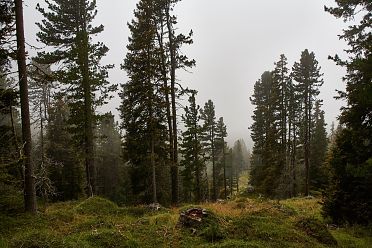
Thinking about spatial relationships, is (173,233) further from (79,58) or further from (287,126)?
(287,126)

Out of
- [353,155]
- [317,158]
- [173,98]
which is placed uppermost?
[173,98]

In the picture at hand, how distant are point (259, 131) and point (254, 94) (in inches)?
205

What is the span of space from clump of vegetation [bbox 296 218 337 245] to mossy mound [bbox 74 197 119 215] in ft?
27.8

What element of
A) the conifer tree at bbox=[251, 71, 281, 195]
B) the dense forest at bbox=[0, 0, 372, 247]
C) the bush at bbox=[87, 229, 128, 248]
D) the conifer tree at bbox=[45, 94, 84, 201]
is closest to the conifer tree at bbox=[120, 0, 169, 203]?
the dense forest at bbox=[0, 0, 372, 247]

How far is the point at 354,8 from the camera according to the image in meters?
14.2

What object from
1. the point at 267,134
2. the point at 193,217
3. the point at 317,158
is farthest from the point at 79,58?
the point at 317,158

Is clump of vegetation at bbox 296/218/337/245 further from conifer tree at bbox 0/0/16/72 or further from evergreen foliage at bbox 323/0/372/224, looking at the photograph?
conifer tree at bbox 0/0/16/72

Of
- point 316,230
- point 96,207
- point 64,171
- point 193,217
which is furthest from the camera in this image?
point 64,171

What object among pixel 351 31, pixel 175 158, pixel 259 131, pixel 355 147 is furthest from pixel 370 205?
pixel 259 131

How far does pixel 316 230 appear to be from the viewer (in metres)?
11.2

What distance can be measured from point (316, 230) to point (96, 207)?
1001cm

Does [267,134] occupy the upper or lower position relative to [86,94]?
lower

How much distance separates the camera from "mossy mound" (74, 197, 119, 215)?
1522 cm

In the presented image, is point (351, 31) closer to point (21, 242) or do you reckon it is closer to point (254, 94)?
point (21, 242)
